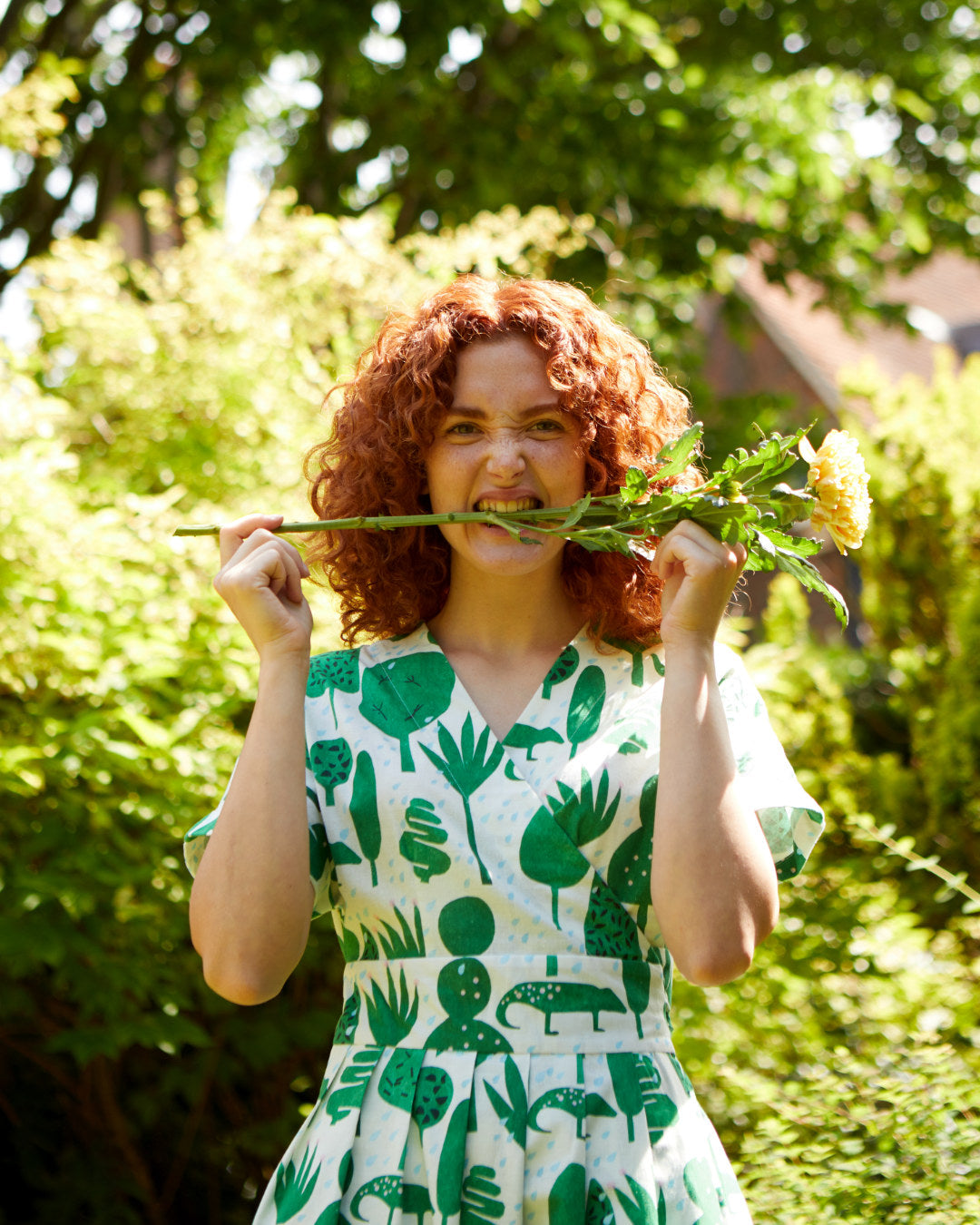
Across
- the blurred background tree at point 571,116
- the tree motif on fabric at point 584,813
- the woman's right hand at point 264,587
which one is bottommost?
the tree motif on fabric at point 584,813

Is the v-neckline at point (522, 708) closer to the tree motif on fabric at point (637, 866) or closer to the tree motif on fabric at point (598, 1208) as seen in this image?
the tree motif on fabric at point (637, 866)

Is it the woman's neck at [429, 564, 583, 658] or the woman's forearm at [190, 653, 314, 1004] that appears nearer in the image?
the woman's forearm at [190, 653, 314, 1004]

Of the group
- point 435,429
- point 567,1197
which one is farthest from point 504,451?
point 567,1197

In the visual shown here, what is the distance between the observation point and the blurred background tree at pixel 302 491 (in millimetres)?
3094

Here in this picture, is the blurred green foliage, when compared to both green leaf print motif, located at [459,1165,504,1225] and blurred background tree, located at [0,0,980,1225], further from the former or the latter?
green leaf print motif, located at [459,1165,504,1225]

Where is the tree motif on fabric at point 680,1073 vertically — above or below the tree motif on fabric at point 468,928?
below

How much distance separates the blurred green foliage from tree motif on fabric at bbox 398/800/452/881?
2.80 feet

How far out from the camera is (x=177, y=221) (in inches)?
304

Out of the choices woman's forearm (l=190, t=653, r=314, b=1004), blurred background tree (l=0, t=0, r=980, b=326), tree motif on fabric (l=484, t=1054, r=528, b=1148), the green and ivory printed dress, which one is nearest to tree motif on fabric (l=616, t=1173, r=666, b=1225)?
the green and ivory printed dress

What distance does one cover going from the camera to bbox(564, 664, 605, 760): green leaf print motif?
1.59 m

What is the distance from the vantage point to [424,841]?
153 centimetres

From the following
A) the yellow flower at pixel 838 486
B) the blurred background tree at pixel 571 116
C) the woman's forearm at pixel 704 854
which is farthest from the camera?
the blurred background tree at pixel 571 116

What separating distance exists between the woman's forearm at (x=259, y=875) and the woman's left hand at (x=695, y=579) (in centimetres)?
49

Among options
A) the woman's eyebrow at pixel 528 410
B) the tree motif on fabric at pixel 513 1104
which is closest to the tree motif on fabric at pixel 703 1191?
the tree motif on fabric at pixel 513 1104
